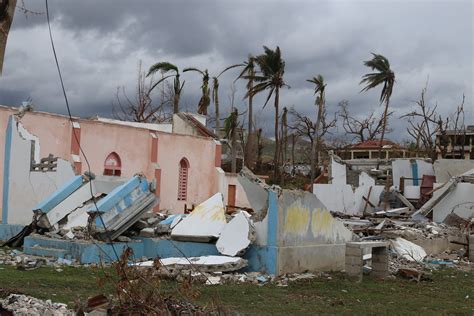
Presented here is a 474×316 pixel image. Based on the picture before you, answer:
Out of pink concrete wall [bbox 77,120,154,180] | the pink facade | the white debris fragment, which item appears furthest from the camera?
pink concrete wall [bbox 77,120,154,180]

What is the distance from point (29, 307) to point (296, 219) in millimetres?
6928

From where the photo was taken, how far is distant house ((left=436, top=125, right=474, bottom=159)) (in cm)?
4381

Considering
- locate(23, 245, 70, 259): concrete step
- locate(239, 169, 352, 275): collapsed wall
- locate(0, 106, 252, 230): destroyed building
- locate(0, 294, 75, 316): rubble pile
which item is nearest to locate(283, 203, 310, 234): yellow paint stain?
locate(239, 169, 352, 275): collapsed wall

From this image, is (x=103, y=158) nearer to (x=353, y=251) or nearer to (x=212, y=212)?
(x=212, y=212)

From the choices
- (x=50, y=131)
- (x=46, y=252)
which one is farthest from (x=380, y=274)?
(x=50, y=131)

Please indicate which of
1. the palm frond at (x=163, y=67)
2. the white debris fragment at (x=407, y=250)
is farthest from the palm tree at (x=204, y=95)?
the white debris fragment at (x=407, y=250)

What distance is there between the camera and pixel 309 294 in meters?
10.1

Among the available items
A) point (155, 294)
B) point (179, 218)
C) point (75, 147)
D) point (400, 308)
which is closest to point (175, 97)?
point (75, 147)

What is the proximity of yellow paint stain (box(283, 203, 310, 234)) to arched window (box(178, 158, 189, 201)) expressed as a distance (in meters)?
18.2

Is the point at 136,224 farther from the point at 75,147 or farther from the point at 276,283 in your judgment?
the point at 75,147

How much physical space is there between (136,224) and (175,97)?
26.9 meters

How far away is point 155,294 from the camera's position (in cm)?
530

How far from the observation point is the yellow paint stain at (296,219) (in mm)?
12250

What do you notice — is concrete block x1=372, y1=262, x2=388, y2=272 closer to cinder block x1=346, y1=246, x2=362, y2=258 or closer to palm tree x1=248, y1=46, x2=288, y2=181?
cinder block x1=346, y1=246, x2=362, y2=258
